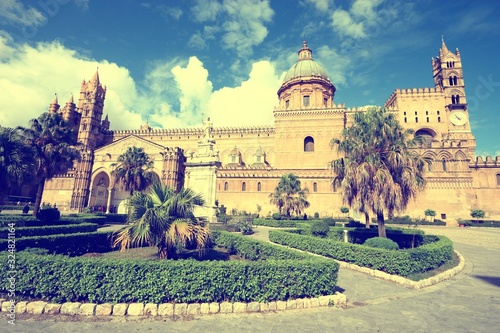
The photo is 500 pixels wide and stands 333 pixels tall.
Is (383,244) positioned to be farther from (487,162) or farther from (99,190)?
(99,190)

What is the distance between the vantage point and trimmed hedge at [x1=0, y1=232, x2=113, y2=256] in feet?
35.1

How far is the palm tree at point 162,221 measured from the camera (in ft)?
29.9

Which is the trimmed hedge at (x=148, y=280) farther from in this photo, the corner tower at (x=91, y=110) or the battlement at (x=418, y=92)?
the corner tower at (x=91, y=110)

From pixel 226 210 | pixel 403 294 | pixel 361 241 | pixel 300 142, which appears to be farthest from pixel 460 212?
pixel 403 294

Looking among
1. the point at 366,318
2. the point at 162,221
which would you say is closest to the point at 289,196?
the point at 162,221

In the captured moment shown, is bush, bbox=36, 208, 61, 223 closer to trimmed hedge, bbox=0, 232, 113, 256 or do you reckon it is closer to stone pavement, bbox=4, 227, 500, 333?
trimmed hedge, bbox=0, 232, 113, 256

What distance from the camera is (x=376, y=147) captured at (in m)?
15.2

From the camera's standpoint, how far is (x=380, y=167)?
14.5 metres

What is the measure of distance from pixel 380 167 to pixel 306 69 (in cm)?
3845

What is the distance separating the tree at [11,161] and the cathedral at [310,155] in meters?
23.2

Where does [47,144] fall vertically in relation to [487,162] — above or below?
below

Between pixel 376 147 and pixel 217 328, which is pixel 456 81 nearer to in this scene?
pixel 376 147

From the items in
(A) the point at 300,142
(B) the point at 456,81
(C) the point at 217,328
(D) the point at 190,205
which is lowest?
(C) the point at 217,328

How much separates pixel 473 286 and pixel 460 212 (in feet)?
116
